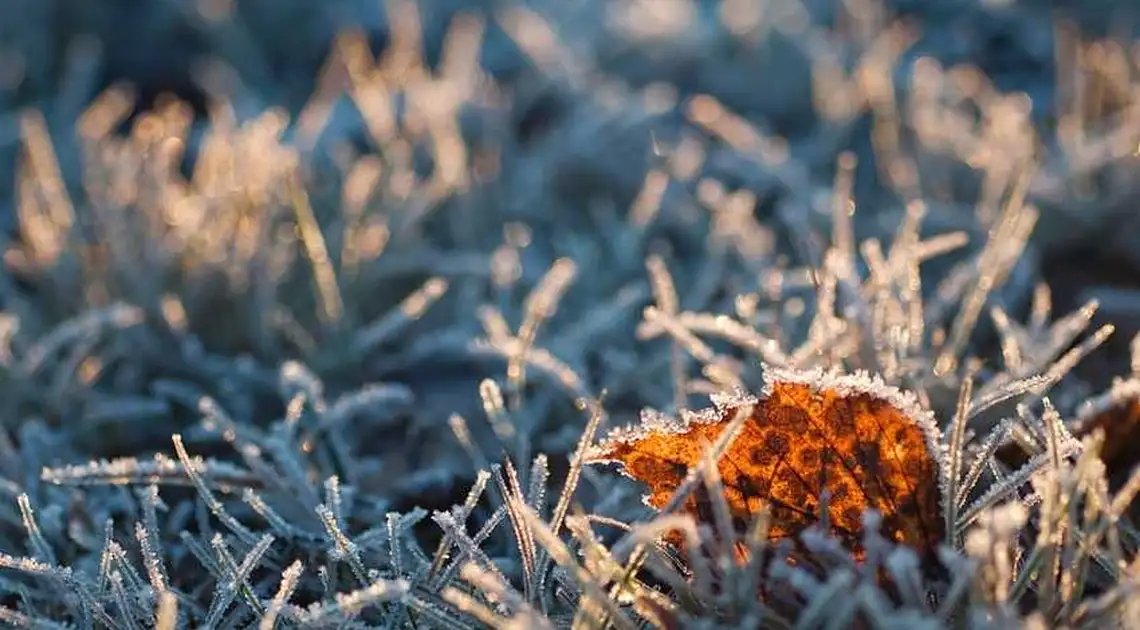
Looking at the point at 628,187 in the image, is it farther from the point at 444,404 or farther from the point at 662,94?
the point at 444,404

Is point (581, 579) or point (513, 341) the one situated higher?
point (513, 341)

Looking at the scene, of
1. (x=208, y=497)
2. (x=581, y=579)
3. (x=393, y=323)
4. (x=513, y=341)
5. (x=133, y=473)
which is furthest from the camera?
(x=393, y=323)

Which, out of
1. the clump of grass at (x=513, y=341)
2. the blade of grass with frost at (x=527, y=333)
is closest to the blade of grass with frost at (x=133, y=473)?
the clump of grass at (x=513, y=341)

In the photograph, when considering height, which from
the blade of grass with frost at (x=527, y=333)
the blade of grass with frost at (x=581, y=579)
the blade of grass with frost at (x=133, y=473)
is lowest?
the blade of grass with frost at (x=581, y=579)

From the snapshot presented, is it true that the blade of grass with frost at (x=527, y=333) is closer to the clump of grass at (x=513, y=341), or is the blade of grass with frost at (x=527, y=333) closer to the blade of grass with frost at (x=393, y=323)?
the clump of grass at (x=513, y=341)

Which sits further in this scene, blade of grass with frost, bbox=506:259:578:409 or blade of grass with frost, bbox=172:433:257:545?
blade of grass with frost, bbox=506:259:578:409

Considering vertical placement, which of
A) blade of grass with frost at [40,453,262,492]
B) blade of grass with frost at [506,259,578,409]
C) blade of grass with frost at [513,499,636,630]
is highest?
blade of grass with frost at [506,259,578,409]

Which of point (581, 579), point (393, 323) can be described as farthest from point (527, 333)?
point (581, 579)

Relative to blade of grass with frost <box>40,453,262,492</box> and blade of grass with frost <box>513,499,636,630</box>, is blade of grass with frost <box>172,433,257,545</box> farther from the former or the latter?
blade of grass with frost <box>513,499,636,630</box>

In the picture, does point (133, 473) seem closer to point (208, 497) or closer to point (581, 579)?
point (208, 497)

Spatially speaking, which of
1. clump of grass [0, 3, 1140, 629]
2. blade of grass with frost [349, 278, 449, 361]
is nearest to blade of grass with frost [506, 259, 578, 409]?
clump of grass [0, 3, 1140, 629]

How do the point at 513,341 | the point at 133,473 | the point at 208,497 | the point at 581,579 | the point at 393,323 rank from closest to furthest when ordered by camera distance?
the point at 581,579 → the point at 208,497 → the point at 133,473 → the point at 513,341 → the point at 393,323
